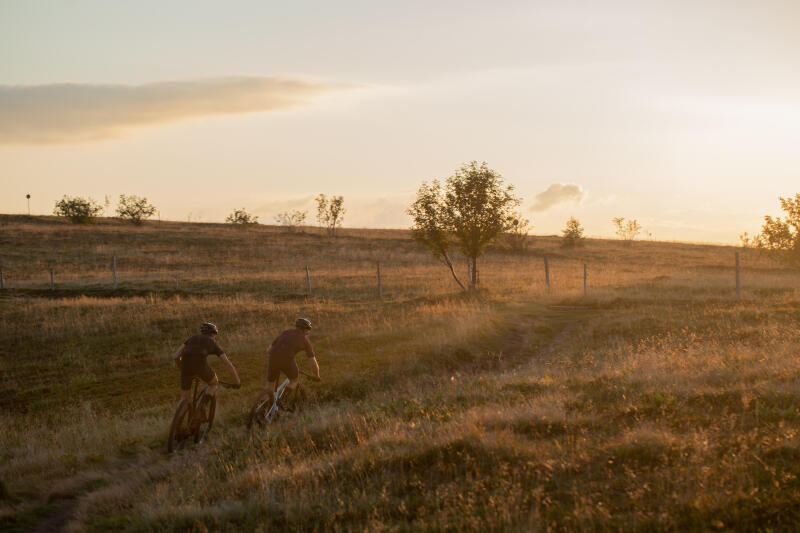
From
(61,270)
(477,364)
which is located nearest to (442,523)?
(477,364)

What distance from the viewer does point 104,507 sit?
25.7ft

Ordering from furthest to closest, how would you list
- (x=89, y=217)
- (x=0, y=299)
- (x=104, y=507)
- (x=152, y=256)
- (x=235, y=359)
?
1. (x=89, y=217)
2. (x=152, y=256)
3. (x=0, y=299)
4. (x=235, y=359)
5. (x=104, y=507)

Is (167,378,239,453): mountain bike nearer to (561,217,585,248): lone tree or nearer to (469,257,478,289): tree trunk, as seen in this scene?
(469,257,478,289): tree trunk

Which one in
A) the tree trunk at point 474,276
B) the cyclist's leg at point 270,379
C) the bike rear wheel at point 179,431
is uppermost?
the tree trunk at point 474,276

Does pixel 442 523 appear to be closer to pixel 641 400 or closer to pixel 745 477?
pixel 745 477

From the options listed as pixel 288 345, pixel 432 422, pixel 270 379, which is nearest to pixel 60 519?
pixel 270 379

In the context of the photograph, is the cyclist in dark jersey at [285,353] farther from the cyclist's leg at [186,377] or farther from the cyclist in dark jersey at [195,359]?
the cyclist's leg at [186,377]

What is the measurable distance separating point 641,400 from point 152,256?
57.6 meters

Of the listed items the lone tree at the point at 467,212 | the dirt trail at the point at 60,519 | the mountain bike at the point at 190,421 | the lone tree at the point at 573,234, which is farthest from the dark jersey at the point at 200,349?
the lone tree at the point at 573,234

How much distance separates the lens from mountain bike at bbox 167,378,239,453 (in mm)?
10250

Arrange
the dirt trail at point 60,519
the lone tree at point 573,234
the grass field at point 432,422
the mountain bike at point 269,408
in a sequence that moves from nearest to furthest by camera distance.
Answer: the grass field at point 432,422 → the dirt trail at point 60,519 → the mountain bike at point 269,408 → the lone tree at point 573,234

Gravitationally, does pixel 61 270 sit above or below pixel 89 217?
below

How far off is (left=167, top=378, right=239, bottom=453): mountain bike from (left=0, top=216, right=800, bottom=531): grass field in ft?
Answer: 0.95

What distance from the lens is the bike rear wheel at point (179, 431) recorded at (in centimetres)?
1020
